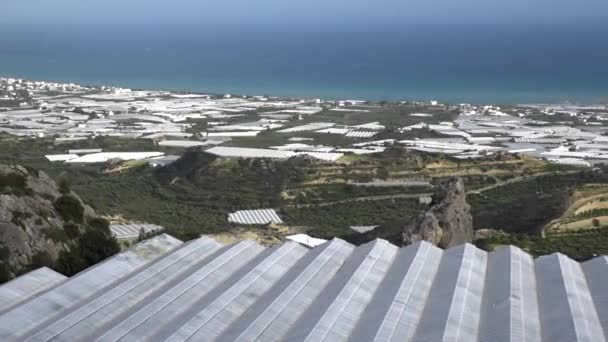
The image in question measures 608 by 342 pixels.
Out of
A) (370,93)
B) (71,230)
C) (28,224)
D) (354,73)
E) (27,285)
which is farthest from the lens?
(354,73)

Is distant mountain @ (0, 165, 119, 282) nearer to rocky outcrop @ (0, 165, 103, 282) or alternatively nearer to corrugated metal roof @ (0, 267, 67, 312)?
rocky outcrop @ (0, 165, 103, 282)

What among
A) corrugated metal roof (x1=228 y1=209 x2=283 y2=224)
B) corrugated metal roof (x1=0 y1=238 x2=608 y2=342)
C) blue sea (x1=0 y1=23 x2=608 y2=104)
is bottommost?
blue sea (x1=0 y1=23 x2=608 y2=104)

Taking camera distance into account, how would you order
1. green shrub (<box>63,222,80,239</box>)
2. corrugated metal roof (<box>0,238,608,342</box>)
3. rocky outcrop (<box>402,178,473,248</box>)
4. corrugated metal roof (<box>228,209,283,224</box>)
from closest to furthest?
corrugated metal roof (<box>0,238,608,342</box>), green shrub (<box>63,222,80,239</box>), rocky outcrop (<box>402,178,473,248</box>), corrugated metal roof (<box>228,209,283,224</box>)

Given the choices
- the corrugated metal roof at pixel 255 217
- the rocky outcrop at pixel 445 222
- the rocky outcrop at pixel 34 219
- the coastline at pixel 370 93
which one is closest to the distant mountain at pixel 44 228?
the rocky outcrop at pixel 34 219

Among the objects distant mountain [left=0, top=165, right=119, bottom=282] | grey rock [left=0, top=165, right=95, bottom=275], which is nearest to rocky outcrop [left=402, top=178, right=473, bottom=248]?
distant mountain [left=0, top=165, right=119, bottom=282]

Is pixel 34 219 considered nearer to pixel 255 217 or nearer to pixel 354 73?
pixel 255 217

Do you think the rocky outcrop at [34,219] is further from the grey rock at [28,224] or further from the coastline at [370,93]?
the coastline at [370,93]

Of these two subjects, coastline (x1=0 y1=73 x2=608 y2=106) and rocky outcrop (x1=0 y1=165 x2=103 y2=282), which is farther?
coastline (x1=0 y1=73 x2=608 y2=106)

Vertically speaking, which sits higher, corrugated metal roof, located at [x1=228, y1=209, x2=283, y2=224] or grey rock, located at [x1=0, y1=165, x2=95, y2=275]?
grey rock, located at [x1=0, y1=165, x2=95, y2=275]

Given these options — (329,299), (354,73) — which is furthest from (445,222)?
(354,73)
